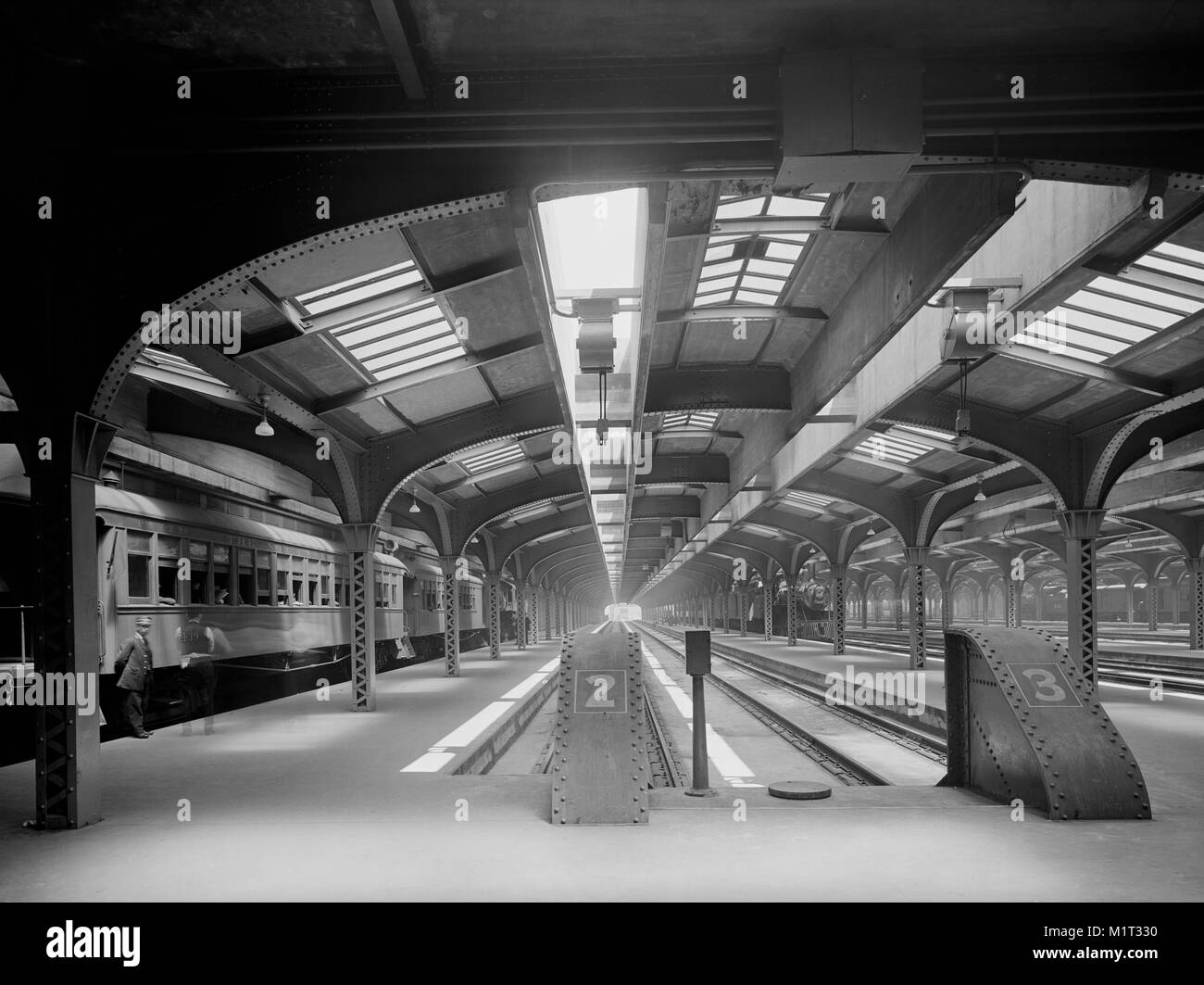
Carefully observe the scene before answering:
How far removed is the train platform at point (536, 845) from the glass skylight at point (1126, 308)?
5147 millimetres

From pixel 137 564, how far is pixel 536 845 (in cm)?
824

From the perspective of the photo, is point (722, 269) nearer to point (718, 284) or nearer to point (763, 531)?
point (718, 284)

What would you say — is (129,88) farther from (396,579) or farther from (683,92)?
(396,579)

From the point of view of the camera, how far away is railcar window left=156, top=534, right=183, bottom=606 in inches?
499

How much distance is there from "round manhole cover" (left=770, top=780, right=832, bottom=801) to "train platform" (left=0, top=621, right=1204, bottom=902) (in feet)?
0.49

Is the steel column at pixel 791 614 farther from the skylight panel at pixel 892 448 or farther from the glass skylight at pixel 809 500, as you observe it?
the skylight panel at pixel 892 448

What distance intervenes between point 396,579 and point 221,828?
18.9 metres

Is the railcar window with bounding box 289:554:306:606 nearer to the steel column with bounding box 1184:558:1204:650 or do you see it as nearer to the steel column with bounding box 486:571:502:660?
the steel column with bounding box 486:571:502:660

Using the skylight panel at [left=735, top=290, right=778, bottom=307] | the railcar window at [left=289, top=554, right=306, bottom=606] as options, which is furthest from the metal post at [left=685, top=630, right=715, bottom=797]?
the railcar window at [left=289, top=554, right=306, bottom=606]

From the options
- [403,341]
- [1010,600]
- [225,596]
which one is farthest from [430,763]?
[1010,600]

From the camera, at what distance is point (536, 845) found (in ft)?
20.7

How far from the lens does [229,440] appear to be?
1333cm

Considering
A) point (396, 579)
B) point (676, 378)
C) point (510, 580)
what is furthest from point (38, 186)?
point (510, 580)

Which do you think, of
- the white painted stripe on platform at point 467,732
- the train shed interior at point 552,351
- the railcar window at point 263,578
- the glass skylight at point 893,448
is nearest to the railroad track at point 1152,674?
the glass skylight at point 893,448
